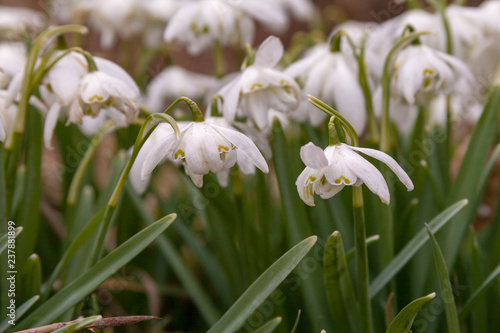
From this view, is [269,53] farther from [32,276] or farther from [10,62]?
[10,62]

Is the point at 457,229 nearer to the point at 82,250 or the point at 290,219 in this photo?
the point at 290,219

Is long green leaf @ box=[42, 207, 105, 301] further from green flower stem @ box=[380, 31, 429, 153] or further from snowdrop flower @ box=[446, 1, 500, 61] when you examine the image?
snowdrop flower @ box=[446, 1, 500, 61]

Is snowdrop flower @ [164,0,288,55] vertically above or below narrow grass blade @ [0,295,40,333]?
above

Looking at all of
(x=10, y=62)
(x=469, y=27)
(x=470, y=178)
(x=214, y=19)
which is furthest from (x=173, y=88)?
(x=470, y=178)

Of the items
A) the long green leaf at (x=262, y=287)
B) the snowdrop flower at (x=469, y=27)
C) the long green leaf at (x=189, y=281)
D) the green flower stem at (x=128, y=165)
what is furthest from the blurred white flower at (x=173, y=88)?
the long green leaf at (x=262, y=287)

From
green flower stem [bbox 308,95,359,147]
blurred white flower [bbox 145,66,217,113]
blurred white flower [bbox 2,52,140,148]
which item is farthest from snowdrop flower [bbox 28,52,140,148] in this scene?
blurred white flower [bbox 145,66,217,113]

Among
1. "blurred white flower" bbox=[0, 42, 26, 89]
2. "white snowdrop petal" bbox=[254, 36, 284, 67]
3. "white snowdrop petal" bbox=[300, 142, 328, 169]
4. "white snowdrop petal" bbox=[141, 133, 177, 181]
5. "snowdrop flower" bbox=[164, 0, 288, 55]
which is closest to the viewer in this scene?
"white snowdrop petal" bbox=[300, 142, 328, 169]

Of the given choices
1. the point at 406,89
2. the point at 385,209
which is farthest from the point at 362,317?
the point at 406,89
